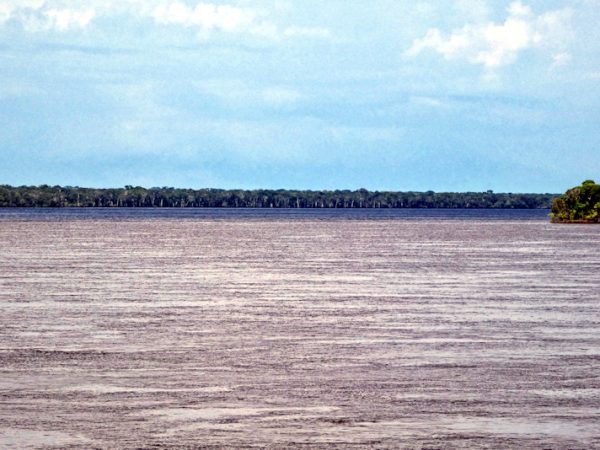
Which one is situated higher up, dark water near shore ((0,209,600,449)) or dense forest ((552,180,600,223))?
dense forest ((552,180,600,223))

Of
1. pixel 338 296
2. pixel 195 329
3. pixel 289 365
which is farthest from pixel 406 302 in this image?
pixel 289 365

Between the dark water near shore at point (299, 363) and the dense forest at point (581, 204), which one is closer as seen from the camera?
the dark water near shore at point (299, 363)

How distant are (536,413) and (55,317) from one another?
12.1 meters

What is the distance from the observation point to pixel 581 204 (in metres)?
121

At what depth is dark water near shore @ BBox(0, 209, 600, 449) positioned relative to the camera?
38.6ft

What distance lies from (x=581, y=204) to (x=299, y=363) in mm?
108702

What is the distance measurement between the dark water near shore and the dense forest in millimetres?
85735

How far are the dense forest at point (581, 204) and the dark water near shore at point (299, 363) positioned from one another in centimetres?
8573

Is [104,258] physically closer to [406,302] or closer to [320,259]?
[320,259]

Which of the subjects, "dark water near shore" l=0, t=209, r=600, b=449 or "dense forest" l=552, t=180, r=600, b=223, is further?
"dense forest" l=552, t=180, r=600, b=223

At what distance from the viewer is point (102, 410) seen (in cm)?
1267

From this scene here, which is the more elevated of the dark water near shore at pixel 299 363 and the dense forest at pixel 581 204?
the dense forest at pixel 581 204

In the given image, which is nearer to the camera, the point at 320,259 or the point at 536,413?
the point at 536,413

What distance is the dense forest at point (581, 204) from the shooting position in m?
117
